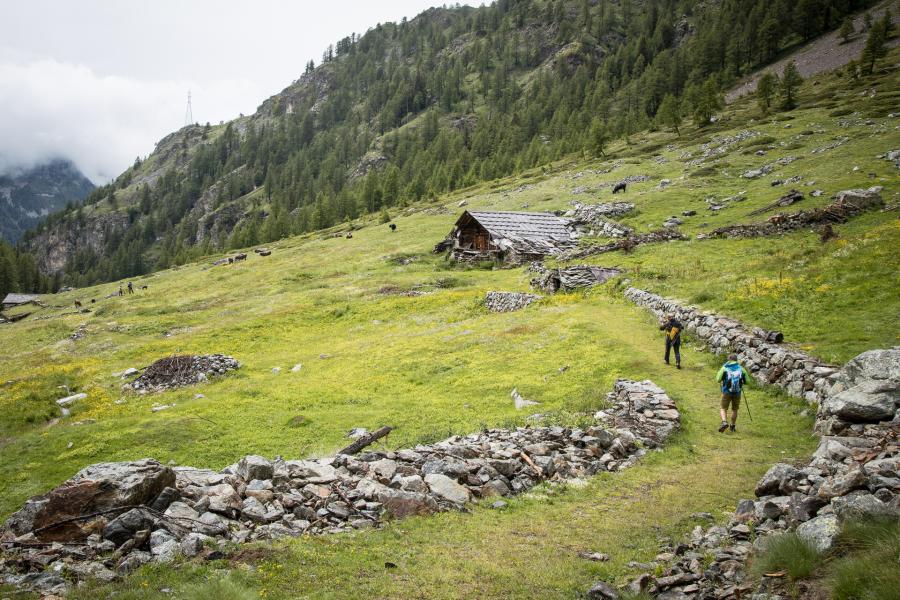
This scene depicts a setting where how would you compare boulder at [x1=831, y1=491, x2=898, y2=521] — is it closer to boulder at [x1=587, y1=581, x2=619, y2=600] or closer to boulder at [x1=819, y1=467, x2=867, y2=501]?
boulder at [x1=819, y1=467, x2=867, y2=501]

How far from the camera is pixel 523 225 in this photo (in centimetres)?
6266

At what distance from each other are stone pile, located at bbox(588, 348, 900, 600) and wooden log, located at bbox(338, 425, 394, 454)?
9.29 m

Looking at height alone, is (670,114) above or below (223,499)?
above

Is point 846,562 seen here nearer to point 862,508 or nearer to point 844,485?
point 862,508

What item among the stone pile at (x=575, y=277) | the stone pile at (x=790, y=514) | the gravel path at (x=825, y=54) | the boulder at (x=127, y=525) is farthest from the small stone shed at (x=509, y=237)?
the gravel path at (x=825, y=54)

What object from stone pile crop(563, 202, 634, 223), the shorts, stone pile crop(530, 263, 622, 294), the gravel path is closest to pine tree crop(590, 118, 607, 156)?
the gravel path

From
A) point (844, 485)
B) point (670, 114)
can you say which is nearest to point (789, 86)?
point (670, 114)

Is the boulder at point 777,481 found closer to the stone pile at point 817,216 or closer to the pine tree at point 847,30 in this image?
the stone pile at point 817,216

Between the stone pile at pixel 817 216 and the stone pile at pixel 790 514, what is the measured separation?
3581 cm

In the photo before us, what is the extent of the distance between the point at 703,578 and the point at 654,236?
47.1 m

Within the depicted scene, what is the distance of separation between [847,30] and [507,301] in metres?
144

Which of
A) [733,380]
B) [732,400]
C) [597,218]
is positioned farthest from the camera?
[597,218]

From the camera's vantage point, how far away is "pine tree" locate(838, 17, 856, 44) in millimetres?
120438

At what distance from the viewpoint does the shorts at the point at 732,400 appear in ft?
51.7
